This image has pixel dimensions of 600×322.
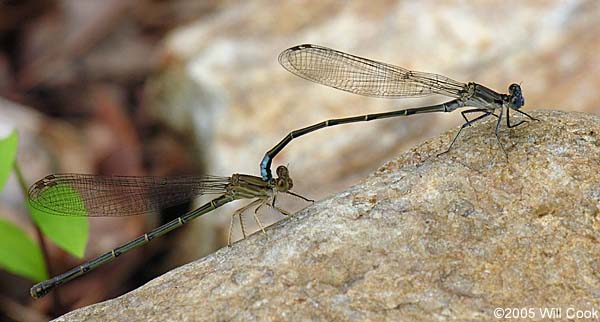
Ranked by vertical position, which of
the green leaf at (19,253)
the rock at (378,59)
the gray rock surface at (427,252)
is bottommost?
the gray rock surface at (427,252)

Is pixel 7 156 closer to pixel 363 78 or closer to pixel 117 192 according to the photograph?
pixel 117 192

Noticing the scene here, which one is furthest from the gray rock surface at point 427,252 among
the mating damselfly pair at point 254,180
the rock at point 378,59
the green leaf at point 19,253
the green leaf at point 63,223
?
the rock at point 378,59

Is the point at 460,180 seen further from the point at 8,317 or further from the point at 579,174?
the point at 8,317

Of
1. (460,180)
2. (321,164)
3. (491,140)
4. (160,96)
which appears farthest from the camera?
(160,96)

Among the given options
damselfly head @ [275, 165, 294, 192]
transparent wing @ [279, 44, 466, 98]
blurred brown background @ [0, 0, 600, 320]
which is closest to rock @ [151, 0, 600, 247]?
blurred brown background @ [0, 0, 600, 320]

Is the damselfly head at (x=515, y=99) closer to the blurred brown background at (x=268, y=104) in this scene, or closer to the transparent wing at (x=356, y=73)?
the transparent wing at (x=356, y=73)

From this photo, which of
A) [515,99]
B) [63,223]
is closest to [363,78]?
[515,99]

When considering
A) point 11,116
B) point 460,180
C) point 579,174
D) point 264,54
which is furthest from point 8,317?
point 579,174
